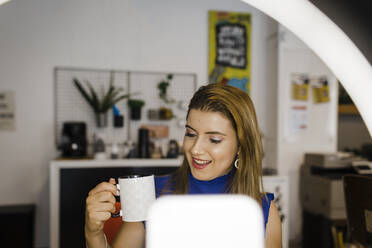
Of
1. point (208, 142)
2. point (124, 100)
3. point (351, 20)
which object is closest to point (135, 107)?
point (124, 100)

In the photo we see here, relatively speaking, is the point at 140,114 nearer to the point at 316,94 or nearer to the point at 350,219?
the point at 316,94

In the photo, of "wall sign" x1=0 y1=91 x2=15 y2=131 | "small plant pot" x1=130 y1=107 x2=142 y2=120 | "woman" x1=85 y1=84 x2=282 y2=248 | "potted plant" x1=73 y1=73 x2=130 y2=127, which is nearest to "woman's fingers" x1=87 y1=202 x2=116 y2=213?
"woman" x1=85 y1=84 x2=282 y2=248

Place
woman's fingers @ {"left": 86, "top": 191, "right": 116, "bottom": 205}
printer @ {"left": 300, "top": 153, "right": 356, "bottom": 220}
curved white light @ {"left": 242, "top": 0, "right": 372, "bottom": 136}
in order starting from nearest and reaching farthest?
1. curved white light @ {"left": 242, "top": 0, "right": 372, "bottom": 136}
2. woman's fingers @ {"left": 86, "top": 191, "right": 116, "bottom": 205}
3. printer @ {"left": 300, "top": 153, "right": 356, "bottom": 220}

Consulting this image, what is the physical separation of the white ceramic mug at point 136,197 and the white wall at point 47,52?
2.77m

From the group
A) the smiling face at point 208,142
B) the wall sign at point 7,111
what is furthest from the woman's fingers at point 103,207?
the wall sign at point 7,111

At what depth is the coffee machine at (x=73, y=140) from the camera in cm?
297

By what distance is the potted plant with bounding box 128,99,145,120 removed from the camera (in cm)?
327

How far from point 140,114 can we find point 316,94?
1.98 meters

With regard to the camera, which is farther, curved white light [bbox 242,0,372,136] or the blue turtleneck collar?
the blue turtleneck collar

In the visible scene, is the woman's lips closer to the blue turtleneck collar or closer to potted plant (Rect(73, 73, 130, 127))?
the blue turtleneck collar

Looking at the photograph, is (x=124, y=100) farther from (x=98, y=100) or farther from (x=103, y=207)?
(x=103, y=207)

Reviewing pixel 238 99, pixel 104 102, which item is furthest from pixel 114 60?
pixel 238 99

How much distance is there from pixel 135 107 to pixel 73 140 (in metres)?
0.70

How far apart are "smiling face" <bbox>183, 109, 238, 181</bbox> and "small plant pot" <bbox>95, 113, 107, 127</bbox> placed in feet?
7.60
